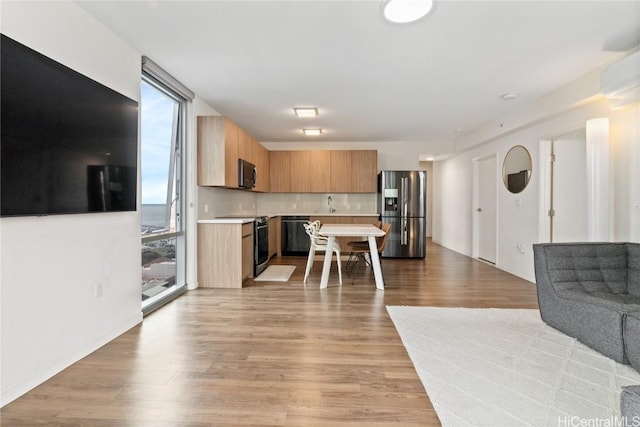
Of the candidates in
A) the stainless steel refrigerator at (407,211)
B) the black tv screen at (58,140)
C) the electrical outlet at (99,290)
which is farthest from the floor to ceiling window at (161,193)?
the stainless steel refrigerator at (407,211)

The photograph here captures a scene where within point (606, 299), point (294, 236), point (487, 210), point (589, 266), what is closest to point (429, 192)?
point (487, 210)

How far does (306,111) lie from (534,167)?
3424 millimetres

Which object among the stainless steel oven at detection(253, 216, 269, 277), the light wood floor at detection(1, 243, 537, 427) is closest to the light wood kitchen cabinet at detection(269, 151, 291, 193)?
the stainless steel oven at detection(253, 216, 269, 277)

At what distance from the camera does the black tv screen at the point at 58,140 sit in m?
1.68

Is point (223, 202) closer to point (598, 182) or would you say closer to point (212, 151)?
point (212, 151)

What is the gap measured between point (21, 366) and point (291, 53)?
3018mm

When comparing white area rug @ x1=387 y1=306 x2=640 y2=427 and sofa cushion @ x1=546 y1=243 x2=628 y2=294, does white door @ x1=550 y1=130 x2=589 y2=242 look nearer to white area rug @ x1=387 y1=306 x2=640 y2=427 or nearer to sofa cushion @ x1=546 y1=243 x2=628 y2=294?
sofa cushion @ x1=546 y1=243 x2=628 y2=294

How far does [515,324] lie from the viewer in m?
2.83

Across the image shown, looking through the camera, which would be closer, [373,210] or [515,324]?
[515,324]

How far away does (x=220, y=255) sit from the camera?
4.10m

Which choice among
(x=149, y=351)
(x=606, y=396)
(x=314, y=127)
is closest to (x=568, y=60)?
(x=606, y=396)

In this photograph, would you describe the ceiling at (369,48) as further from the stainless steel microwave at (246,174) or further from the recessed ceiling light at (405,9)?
the stainless steel microwave at (246,174)

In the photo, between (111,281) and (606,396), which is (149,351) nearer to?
(111,281)

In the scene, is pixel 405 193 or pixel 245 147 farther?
pixel 405 193
